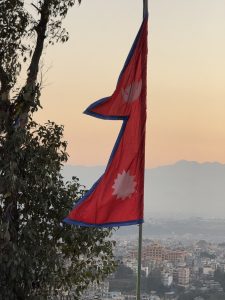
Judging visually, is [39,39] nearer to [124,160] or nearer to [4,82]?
[4,82]

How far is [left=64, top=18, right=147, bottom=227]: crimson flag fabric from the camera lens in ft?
13.6

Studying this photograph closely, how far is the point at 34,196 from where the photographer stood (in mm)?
6262

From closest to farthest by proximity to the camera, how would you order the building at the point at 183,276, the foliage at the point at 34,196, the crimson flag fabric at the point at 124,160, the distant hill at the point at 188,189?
1. the crimson flag fabric at the point at 124,160
2. the foliage at the point at 34,196
3. the building at the point at 183,276
4. the distant hill at the point at 188,189

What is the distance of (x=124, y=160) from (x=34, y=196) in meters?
2.25

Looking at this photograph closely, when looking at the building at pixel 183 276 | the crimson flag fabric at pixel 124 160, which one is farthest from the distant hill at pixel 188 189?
the crimson flag fabric at pixel 124 160

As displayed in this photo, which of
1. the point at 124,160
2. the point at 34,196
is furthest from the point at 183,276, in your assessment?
the point at 124,160

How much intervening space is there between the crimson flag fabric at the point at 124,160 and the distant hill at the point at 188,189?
499cm

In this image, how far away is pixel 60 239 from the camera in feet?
21.4

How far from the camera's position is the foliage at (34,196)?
6.07m

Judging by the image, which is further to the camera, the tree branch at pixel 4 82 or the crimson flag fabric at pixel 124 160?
the tree branch at pixel 4 82

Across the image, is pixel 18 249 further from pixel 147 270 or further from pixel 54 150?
pixel 147 270

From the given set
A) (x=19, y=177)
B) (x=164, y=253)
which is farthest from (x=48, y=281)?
(x=164, y=253)

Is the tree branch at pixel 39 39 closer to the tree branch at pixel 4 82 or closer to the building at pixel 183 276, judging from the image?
the tree branch at pixel 4 82

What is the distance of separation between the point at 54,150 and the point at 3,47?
4.25 ft
